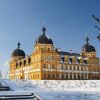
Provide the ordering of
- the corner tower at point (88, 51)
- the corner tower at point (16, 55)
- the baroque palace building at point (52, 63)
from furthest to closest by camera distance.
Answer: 1. the corner tower at point (16, 55)
2. the corner tower at point (88, 51)
3. the baroque palace building at point (52, 63)

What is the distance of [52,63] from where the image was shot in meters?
72.7

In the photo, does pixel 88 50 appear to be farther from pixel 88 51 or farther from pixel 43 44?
pixel 43 44

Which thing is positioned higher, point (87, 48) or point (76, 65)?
point (87, 48)

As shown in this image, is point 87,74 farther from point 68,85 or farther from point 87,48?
point 68,85

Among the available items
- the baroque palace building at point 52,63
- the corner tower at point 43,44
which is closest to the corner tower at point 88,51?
the baroque palace building at point 52,63

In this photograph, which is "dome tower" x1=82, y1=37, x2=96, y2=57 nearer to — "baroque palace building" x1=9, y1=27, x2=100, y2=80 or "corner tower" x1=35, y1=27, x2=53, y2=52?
"baroque palace building" x1=9, y1=27, x2=100, y2=80

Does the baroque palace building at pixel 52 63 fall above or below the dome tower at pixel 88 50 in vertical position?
below

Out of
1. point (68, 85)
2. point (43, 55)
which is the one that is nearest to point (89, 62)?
point (43, 55)

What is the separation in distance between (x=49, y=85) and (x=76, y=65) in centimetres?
3523

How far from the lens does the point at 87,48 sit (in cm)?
8412

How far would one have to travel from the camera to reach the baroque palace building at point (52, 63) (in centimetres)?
7194

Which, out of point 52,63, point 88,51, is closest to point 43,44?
point 52,63

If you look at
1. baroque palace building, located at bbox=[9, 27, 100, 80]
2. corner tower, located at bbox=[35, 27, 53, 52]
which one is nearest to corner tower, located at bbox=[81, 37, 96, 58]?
baroque palace building, located at bbox=[9, 27, 100, 80]

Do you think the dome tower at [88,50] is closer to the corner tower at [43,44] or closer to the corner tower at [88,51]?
the corner tower at [88,51]
